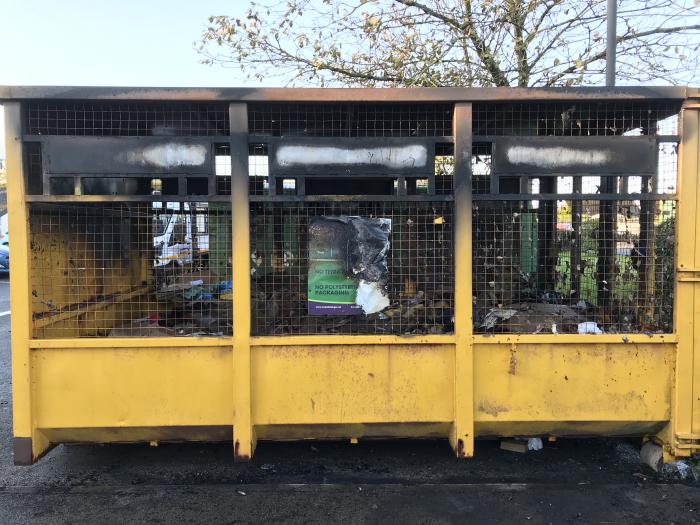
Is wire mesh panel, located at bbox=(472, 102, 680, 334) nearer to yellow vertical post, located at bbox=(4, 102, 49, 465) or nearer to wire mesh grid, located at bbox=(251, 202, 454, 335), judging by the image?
wire mesh grid, located at bbox=(251, 202, 454, 335)

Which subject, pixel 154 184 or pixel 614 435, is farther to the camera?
pixel 154 184

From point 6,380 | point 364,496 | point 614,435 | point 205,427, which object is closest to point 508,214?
point 614,435

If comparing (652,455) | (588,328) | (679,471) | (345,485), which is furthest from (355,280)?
(679,471)

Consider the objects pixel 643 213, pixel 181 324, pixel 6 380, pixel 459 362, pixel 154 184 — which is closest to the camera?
pixel 459 362

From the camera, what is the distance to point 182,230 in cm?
482

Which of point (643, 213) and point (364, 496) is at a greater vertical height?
point (643, 213)

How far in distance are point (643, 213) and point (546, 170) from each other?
899 mm

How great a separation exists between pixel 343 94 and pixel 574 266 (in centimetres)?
277

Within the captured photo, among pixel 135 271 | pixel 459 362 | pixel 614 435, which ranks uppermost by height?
pixel 135 271

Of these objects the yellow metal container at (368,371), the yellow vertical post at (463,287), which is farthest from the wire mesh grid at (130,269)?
the yellow vertical post at (463,287)

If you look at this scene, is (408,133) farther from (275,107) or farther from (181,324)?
(181,324)

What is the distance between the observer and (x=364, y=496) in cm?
357

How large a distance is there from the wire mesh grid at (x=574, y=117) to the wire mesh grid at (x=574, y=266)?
0.60 m

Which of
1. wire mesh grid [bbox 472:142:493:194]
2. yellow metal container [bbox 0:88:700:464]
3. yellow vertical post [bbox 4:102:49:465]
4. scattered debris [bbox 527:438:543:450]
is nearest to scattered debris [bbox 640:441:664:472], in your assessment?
yellow metal container [bbox 0:88:700:464]
